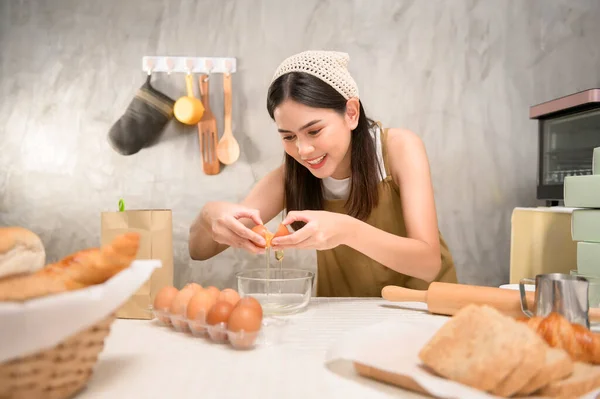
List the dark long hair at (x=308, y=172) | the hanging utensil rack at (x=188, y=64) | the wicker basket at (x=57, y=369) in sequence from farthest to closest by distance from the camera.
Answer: the hanging utensil rack at (x=188, y=64) → the dark long hair at (x=308, y=172) → the wicker basket at (x=57, y=369)

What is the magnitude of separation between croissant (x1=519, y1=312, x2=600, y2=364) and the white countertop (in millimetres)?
205

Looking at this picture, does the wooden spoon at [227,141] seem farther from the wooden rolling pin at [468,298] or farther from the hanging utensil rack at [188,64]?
the wooden rolling pin at [468,298]

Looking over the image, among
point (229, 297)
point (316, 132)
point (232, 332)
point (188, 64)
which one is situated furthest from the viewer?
point (188, 64)

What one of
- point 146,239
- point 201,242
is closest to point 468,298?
point 146,239

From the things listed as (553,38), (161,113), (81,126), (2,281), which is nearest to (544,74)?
(553,38)

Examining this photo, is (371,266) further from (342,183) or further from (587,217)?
(587,217)

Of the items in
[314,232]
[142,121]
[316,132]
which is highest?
[142,121]

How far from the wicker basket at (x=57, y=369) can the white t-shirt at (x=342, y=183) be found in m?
1.24

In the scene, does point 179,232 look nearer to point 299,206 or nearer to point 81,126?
point 81,126

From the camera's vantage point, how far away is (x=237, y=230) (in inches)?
49.3

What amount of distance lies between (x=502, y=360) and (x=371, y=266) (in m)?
1.20

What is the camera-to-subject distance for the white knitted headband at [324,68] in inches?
58.8

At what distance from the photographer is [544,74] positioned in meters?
2.50

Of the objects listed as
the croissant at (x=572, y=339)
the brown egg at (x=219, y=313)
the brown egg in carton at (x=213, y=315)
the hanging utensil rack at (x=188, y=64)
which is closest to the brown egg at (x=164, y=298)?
the brown egg in carton at (x=213, y=315)
